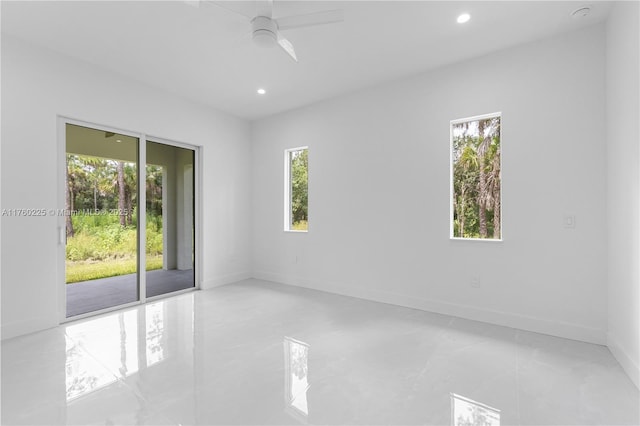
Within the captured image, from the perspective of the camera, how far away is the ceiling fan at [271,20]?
2.31m

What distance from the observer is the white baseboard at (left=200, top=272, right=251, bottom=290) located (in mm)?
4840

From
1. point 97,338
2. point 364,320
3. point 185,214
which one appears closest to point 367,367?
point 364,320

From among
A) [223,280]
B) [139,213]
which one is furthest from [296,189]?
[139,213]

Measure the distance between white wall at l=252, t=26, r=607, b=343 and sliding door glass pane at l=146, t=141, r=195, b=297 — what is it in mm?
1427

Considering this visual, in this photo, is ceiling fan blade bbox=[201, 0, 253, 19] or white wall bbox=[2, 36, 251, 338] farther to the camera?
white wall bbox=[2, 36, 251, 338]

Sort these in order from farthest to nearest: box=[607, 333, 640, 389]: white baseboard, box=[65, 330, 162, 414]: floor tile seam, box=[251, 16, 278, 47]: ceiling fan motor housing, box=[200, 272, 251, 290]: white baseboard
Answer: box=[200, 272, 251, 290]: white baseboard, box=[251, 16, 278, 47]: ceiling fan motor housing, box=[607, 333, 640, 389]: white baseboard, box=[65, 330, 162, 414]: floor tile seam

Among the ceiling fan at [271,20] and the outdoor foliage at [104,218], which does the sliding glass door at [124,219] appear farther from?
the ceiling fan at [271,20]

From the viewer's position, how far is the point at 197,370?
231 cm

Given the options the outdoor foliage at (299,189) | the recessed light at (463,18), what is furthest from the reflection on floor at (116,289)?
the recessed light at (463,18)

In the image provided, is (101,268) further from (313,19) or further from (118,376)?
(313,19)

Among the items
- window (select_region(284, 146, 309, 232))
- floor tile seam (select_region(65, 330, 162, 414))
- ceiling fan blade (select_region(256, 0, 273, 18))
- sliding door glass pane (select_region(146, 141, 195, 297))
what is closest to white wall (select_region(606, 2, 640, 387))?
ceiling fan blade (select_region(256, 0, 273, 18))

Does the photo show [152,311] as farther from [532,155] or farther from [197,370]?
[532,155]

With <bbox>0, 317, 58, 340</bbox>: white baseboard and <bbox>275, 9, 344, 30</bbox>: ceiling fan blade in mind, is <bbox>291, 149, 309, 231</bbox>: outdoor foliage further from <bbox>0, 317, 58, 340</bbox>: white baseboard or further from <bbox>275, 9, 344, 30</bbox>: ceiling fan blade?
<bbox>0, 317, 58, 340</bbox>: white baseboard

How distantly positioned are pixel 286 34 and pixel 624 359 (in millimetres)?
3875
